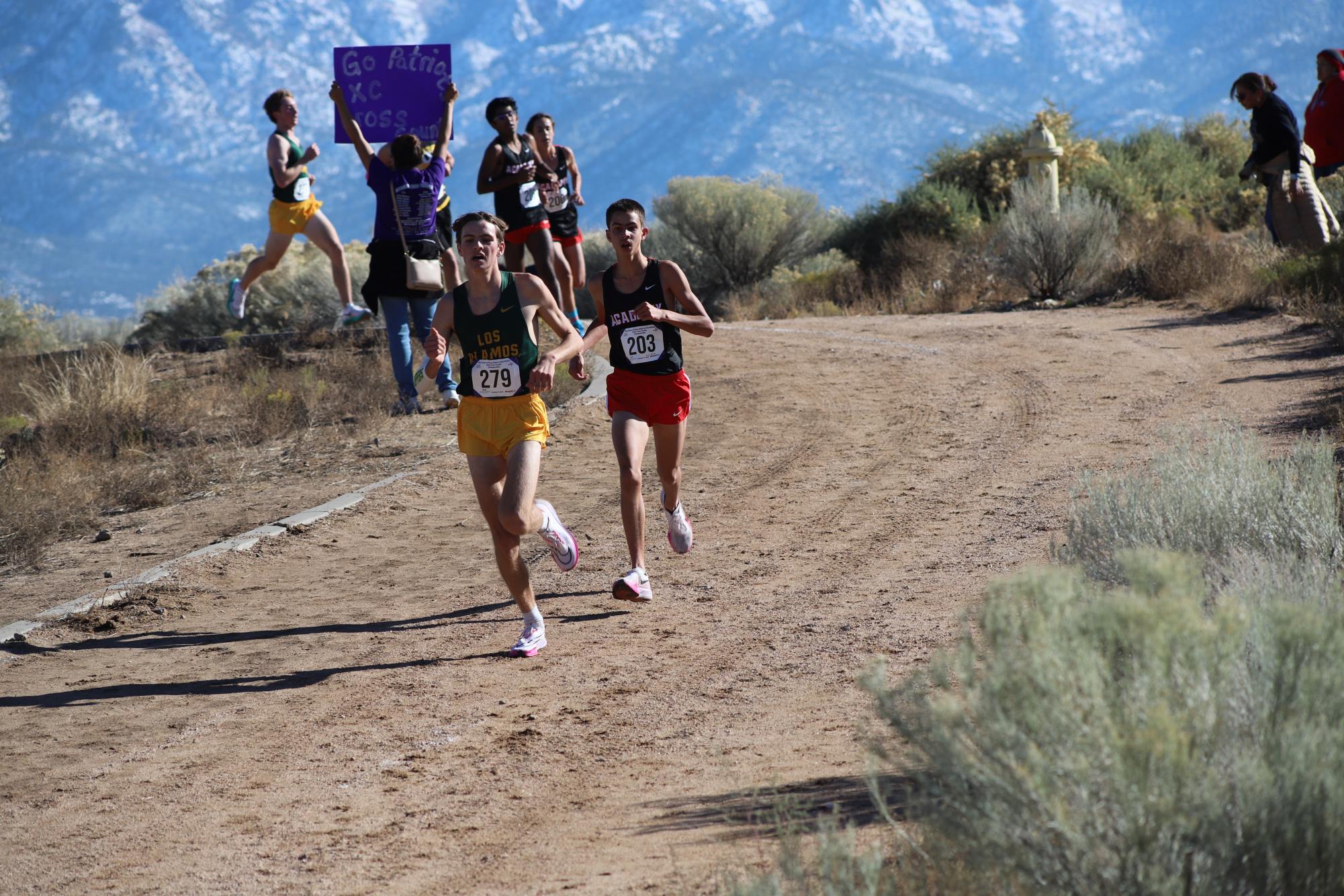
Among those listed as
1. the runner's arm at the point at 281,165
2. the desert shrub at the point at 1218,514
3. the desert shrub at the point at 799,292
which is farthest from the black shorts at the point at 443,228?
the desert shrub at the point at 799,292

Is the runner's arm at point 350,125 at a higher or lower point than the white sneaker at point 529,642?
higher

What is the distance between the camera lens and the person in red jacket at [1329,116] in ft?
40.7

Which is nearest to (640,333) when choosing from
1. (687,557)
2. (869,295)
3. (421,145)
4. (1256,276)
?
(687,557)

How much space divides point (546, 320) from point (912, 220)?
793 inches

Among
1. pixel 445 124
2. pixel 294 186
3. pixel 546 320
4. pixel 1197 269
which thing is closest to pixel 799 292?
pixel 1197 269

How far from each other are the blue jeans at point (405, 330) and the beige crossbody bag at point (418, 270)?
24 cm

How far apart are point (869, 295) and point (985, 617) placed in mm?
18284

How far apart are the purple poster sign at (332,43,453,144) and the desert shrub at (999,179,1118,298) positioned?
30.4 feet

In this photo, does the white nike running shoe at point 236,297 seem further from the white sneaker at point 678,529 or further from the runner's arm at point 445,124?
the white sneaker at point 678,529

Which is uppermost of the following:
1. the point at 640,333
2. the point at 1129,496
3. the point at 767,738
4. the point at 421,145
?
the point at 421,145

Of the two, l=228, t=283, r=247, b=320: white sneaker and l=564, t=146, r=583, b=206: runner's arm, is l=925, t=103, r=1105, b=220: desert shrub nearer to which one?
l=564, t=146, r=583, b=206: runner's arm

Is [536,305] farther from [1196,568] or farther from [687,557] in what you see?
[1196,568]

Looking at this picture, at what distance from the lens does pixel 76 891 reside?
3990mm

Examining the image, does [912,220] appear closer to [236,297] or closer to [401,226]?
[236,297]
